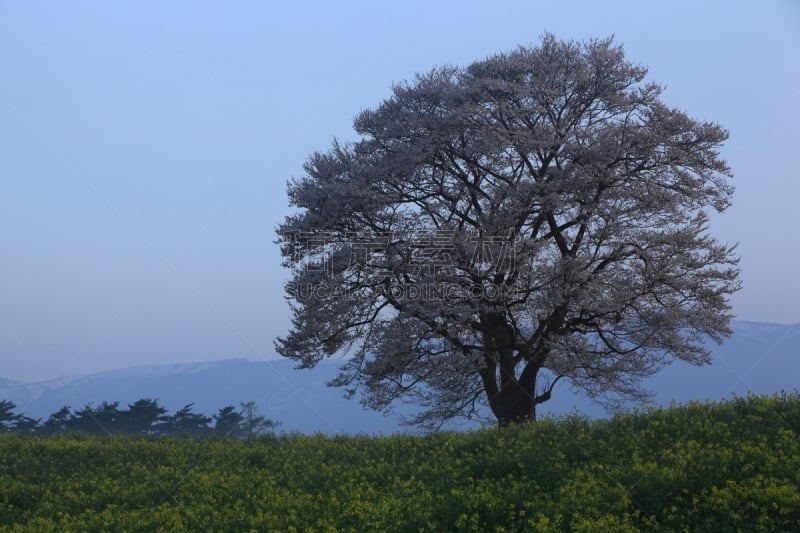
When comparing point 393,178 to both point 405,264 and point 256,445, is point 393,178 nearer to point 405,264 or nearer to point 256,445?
point 405,264

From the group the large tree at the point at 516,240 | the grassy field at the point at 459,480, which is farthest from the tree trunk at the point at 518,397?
the grassy field at the point at 459,480

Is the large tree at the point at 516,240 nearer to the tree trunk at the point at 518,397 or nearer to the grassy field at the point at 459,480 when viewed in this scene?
the tree trunk at the point at 518,397

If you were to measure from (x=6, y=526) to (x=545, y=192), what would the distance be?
51.7 ft

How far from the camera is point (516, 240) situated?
854 inches

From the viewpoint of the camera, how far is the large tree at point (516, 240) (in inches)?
870

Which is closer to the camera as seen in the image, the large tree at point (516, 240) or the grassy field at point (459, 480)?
the grassy field at point (459, 480)

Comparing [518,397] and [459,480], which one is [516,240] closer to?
[518,397]

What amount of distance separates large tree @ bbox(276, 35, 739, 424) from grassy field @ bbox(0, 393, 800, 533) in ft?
20.1

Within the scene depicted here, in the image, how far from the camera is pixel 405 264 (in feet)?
73.8

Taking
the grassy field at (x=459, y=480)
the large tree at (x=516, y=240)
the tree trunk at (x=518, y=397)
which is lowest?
the grassy field at (x=459, y=480)

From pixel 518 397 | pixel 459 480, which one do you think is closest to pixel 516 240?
pixel 518 397

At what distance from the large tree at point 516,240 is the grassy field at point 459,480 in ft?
20.1

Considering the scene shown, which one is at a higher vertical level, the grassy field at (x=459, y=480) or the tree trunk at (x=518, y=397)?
the tree trunk at (x=518, y=397)

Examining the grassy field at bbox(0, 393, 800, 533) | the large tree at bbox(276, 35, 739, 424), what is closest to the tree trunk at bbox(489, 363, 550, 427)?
the large tree at bbox(276, 35, 739, 424)
